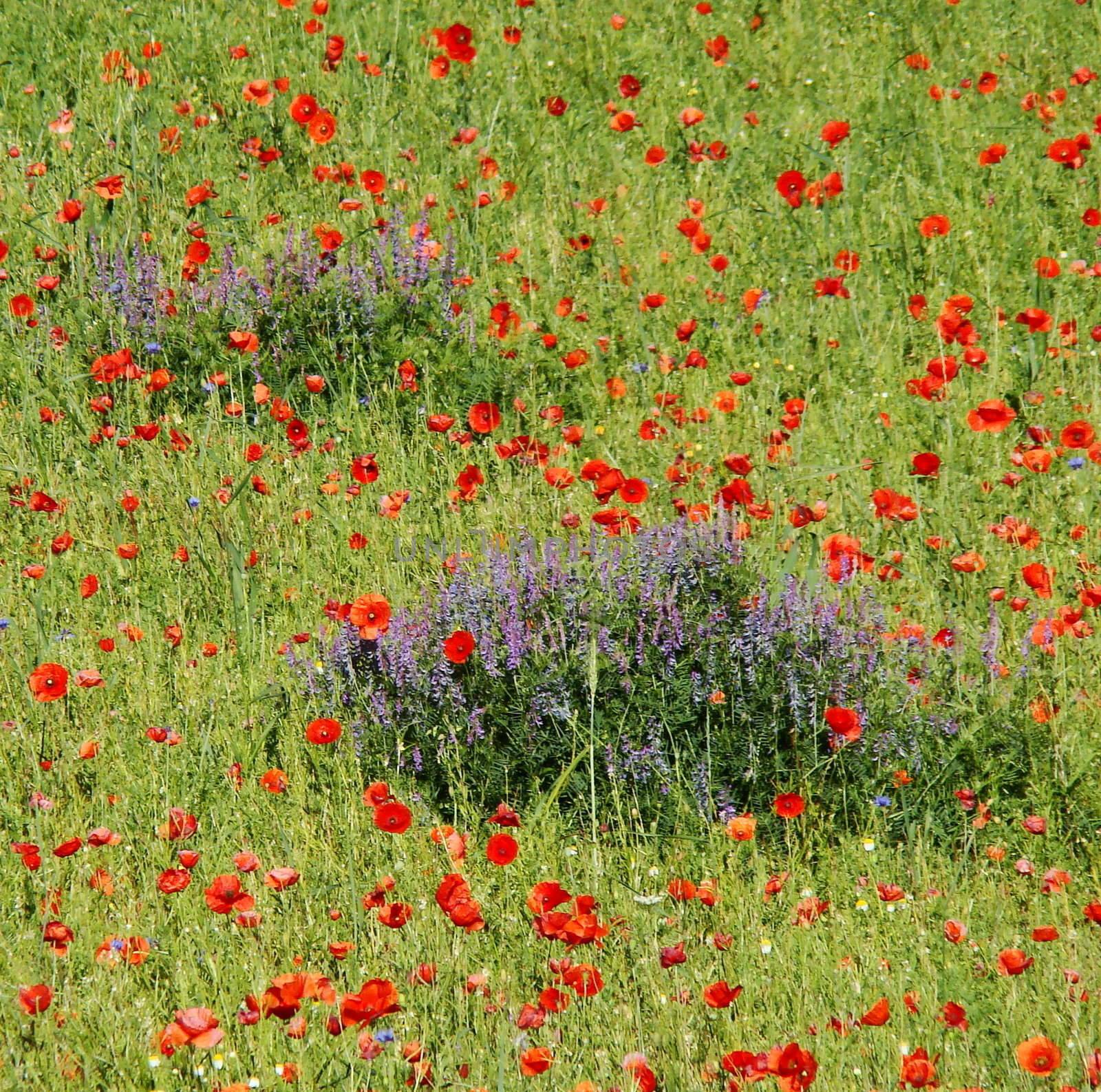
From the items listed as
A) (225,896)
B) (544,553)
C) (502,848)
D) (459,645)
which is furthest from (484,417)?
(225,896)

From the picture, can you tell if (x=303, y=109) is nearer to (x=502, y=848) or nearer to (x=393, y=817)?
(x=393, y=817)

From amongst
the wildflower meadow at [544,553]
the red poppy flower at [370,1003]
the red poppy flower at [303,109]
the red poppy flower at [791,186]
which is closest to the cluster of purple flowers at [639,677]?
the wildflower meadow at [544,553]

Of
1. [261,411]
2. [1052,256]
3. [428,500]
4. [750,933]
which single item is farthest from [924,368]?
[750,933]

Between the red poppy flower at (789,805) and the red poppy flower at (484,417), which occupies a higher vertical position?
the red poppy flower at (484,417)

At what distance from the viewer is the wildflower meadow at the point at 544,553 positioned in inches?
92.6

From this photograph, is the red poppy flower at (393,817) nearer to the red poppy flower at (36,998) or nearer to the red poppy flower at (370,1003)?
the red poppy flower at (370,1003)

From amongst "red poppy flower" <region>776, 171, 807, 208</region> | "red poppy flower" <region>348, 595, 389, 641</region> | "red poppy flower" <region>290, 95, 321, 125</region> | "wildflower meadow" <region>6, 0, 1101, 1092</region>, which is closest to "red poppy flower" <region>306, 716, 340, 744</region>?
"wildflower meadow" <region>6, 0, 1101, 1092</region>

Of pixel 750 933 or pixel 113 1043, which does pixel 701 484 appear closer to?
pixel 750 933

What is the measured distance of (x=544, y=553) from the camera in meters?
3.19

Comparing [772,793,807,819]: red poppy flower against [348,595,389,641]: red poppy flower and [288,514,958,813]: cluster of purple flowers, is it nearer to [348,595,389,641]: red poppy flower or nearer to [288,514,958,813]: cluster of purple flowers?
[288,514,958,813]: cluster of purple flowers

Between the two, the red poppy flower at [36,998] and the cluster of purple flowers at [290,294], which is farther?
the cluster of purple flowers at [290,294]

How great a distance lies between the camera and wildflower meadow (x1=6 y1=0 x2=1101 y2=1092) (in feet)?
7.72

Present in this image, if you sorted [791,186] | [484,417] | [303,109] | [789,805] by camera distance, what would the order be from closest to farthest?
[789,805]
[484,417]
[791,186]
[303,109]

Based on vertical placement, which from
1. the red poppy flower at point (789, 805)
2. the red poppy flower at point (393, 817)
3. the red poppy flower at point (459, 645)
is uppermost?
the red poppy flower at point (459, 645)
